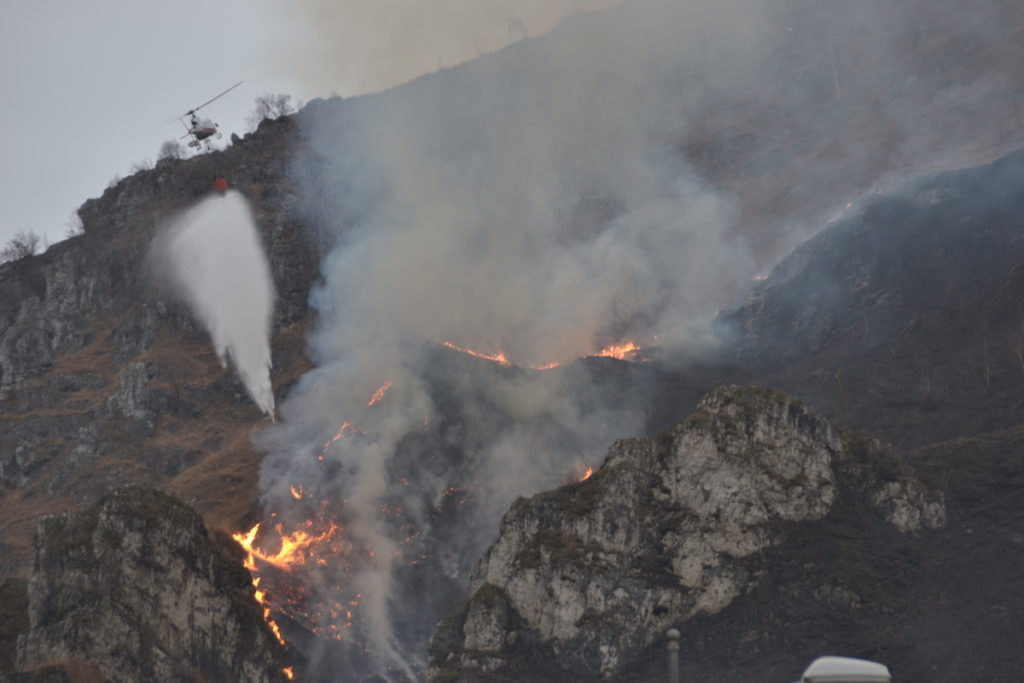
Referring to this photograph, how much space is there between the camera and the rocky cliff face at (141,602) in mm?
83500

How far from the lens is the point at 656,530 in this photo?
88188 mm

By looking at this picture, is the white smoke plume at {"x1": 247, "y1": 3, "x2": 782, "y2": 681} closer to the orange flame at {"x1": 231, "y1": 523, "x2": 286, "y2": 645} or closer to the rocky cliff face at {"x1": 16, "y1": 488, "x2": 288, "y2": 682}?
the orange flame at {"x1": 231, "y1": 523, "x2": 286, "y2": 645}

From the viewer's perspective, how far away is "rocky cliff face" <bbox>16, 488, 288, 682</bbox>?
83.5m

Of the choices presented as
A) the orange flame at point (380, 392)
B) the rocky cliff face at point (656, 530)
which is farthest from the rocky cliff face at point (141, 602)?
the orange flame at point (380, 392)

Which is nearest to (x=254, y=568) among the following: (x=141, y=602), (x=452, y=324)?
(x=141, y=602)

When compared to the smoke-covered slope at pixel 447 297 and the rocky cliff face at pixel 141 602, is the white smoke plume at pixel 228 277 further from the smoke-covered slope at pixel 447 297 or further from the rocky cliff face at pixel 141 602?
the rocky cliff face at pixel 141 602

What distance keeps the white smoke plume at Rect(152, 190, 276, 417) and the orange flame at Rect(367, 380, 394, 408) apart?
1617cm

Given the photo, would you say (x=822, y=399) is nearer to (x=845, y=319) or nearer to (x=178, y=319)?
(x=845, y=319)

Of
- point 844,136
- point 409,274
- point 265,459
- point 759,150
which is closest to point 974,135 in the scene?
point 844,136

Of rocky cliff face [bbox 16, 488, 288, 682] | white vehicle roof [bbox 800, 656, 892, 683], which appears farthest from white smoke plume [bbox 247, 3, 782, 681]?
white vehicle roof [bbox 800, 656, 892, 683]

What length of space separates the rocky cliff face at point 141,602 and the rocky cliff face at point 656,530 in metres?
16.8

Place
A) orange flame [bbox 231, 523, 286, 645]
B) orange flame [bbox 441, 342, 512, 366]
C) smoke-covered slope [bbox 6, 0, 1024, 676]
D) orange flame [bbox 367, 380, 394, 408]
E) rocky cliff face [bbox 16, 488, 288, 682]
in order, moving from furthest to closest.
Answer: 1. orange flame [bbox 441, 342, 512, 366]
2. orange flame [bbox 367, 380, 394, 408]
3. smoke-covered slope [bbox 6, 0, 1024, 676]
4. orange flame [bbox 231, 523, 286, 645]
5. rocky cliff face [bbox 16, 488, 288, 682]

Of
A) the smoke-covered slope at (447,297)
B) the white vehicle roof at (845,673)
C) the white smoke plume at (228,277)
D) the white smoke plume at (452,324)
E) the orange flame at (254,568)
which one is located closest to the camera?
the white vehicle roof at (845,673)

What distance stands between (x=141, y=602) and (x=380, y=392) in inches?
1530
